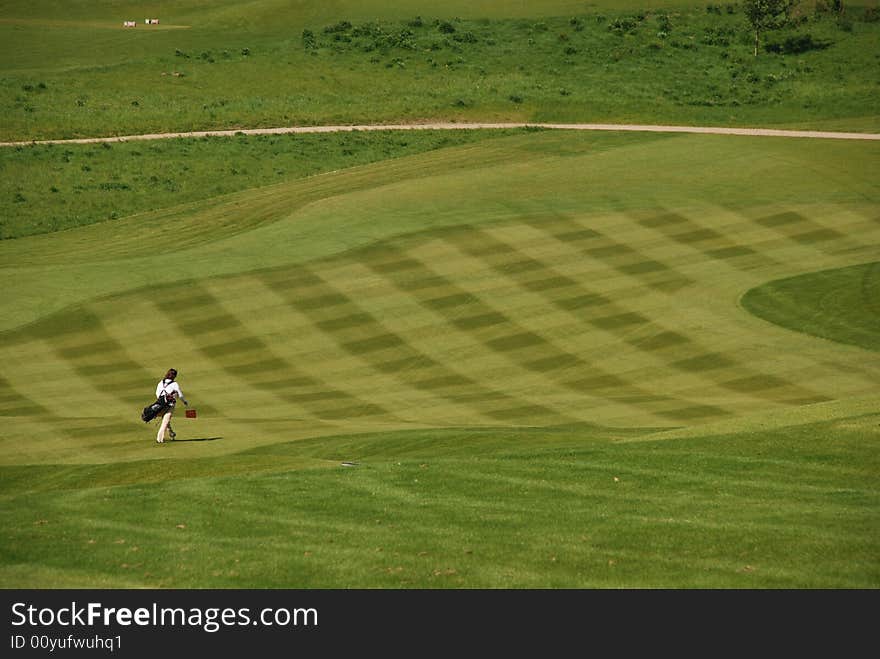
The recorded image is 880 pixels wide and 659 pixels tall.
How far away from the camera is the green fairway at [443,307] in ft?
77.6

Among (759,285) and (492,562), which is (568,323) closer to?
(759,285)

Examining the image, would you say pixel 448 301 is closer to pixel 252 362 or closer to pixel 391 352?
pixel 391 352

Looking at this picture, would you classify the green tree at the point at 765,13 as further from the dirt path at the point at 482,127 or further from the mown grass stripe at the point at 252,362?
the mown grass stripe at the point at 252,362

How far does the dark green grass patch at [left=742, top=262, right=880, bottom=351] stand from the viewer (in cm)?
4712

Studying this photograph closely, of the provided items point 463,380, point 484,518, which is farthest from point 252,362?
point 484,518

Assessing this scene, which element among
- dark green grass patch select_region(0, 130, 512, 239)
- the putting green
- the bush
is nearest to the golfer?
the putting green

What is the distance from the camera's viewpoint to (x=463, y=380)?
4234 centimetres

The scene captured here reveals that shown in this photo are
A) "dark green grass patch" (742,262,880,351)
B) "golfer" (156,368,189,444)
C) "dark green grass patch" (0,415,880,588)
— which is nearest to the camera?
"dark green grass patch" (0,415,880,588)

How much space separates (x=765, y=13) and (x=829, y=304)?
4940 centimetres

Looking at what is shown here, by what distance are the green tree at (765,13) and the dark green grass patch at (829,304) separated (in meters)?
43.8

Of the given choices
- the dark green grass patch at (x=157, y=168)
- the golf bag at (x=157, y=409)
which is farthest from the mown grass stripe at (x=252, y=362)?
the dark green grass patch at (x=157, y=168)

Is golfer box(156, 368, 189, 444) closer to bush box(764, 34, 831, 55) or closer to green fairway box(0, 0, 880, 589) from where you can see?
green fairway box(0, 0, 880, 589)

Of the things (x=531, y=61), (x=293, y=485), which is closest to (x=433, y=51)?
(x=531, y=61)

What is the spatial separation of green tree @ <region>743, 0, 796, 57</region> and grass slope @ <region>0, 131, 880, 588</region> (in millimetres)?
21931
